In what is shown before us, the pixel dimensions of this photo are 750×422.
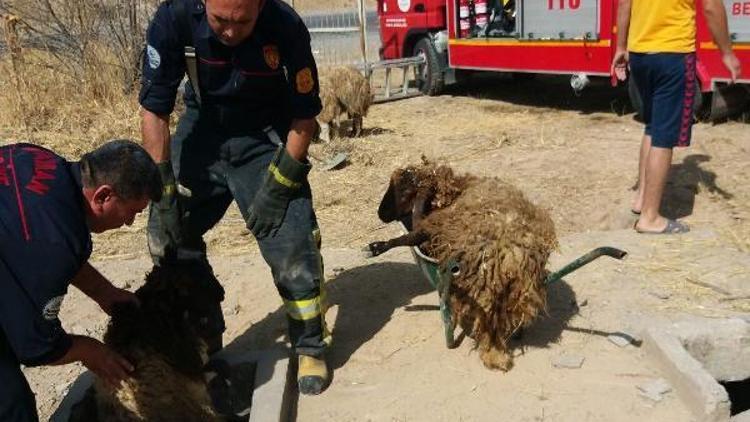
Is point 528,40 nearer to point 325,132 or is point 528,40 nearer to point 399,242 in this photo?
point 325,132

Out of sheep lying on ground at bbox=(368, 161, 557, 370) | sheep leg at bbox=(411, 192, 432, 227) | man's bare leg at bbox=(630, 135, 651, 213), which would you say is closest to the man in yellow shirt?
man's bare leg at bbox=(630, 135, 651, 213)

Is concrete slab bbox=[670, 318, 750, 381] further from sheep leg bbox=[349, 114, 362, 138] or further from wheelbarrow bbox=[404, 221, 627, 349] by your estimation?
sheep leg bbox=[349, 114, 362, 138]

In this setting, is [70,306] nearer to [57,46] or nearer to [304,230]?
[304,230]

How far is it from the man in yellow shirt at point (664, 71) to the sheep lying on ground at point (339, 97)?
4.72 metres

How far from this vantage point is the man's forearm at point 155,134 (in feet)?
11.8

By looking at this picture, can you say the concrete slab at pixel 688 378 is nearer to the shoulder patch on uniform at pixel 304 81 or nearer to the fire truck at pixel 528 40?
the shoulder patch on uniform at pixel 304 81

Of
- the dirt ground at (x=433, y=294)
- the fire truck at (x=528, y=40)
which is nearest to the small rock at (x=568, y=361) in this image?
the dirt ground at (x=433, y=294)

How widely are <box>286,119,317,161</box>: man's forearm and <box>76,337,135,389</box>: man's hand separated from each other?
4.19ft

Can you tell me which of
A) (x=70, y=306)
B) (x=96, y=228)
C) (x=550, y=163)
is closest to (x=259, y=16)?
(x=96, y=228)

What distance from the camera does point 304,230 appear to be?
3660 millimetres

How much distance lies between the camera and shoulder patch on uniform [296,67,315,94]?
3.57m

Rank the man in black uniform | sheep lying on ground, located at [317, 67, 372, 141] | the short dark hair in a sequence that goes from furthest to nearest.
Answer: sheep lying on ground, located at [317, 67, 372, 141] < the short dark hair < the man in black uniform

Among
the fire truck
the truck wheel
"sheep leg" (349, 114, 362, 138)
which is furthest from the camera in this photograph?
the truck wheel

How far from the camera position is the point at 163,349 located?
2.98 m
